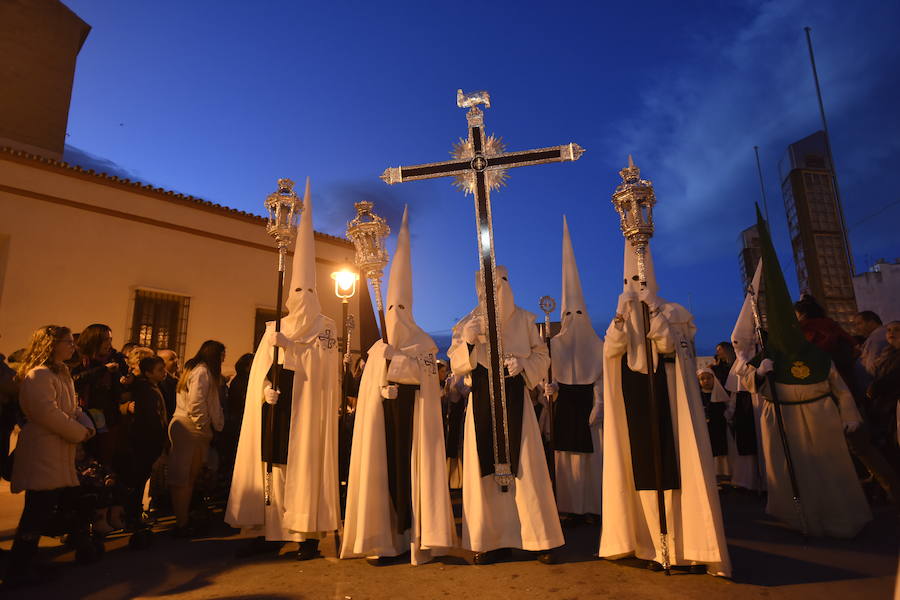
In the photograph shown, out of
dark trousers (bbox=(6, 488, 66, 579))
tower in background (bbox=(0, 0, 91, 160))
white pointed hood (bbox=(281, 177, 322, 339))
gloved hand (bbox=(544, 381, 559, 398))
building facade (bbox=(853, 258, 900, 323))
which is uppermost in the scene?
tower in background (bbox=(0, 0, 91, 160))

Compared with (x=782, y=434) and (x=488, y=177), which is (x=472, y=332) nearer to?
(x=488, y=177)

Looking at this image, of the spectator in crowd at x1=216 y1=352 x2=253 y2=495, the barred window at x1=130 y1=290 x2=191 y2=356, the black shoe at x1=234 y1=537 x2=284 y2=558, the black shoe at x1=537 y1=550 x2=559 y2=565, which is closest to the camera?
the black shoe at x1=537 y1=550 x2=559 y2=565

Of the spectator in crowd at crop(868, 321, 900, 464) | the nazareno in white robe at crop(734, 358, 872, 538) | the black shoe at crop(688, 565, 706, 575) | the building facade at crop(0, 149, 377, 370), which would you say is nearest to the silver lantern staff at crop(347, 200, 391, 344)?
the black shoe at crop(688, 565, 706, 575)

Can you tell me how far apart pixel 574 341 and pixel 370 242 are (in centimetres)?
280

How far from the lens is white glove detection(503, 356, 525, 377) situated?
4.61m

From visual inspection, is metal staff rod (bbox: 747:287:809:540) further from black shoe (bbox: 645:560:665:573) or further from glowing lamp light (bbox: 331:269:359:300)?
glowing lamp light (bbox: 331:269:359:300)

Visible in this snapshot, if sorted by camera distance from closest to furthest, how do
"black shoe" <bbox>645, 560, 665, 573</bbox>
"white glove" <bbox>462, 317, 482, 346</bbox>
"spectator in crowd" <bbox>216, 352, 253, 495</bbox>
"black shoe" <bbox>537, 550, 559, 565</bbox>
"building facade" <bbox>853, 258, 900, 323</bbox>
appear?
"black shoe" <bbox>645, 560, 665, 573</bbox> < "black shoe" <bbox>537, 550, 559, 565</bbox> < "white glove" <bbox>462, 317, 482, 346</bbox> < "spectator in crowd" <bbox>216, 352, 253, 495</bbox> < "building facade" <bbox>853, 258, 900, 323</bbox>

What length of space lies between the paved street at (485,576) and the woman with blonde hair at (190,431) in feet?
1.93

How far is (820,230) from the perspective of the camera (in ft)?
68.1

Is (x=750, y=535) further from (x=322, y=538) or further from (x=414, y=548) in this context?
(x=322, y=538)

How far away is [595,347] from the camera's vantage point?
6469 mm

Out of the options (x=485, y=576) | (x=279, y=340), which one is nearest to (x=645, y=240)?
(x=485, y=576)

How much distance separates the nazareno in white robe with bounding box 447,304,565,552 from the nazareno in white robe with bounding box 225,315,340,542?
A: 127 centimetres

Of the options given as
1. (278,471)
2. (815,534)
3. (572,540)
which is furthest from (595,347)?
(278,471)
